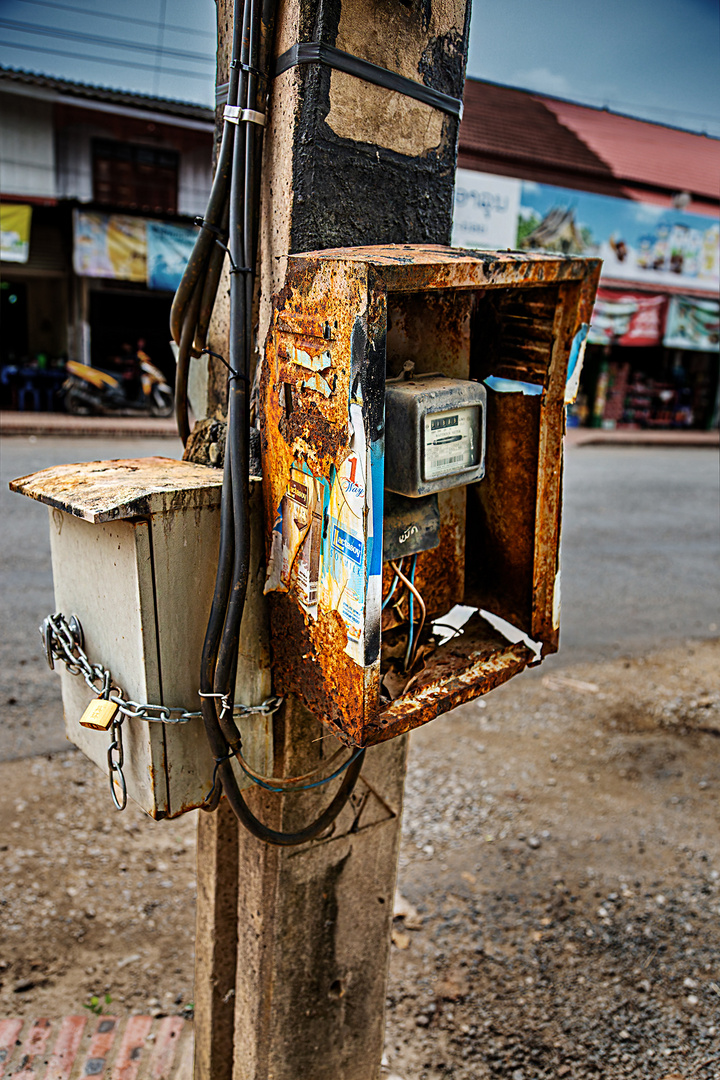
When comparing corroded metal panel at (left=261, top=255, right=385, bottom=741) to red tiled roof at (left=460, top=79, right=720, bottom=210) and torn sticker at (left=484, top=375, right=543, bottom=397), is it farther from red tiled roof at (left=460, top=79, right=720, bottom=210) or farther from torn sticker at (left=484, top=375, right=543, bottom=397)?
red tiled roof at (left=460, top=79, right=720, bottom=210)

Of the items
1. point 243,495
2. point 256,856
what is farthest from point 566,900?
point 243,495

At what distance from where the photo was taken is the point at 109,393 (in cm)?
1232

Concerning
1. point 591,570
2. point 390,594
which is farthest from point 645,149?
point 390,594

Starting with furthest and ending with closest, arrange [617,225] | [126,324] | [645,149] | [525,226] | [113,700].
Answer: [645,149] → [617,225] → [126,324] → [525,226] → [113,700]

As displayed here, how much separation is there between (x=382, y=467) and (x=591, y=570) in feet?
17.9

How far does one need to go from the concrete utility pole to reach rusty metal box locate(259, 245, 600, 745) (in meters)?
0.12

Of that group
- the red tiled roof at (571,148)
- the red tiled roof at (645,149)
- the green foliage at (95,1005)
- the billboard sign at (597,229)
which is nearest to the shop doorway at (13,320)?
the billboard sign at (597,229)

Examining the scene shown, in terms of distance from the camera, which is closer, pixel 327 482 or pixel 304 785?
pixel 327 482

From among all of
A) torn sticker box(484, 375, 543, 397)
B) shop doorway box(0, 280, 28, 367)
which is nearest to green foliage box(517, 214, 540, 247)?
shop doorway box(0, 280, 28, 367)

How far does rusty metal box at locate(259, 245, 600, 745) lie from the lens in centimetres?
124

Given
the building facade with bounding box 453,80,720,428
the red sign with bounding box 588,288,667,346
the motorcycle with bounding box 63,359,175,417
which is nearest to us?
the motorcycle with bounding box 63,359,175,417

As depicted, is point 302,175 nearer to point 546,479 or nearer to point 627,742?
point 546,479

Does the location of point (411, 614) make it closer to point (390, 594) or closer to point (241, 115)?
point (390, 594)

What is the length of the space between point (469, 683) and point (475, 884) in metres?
1.79
